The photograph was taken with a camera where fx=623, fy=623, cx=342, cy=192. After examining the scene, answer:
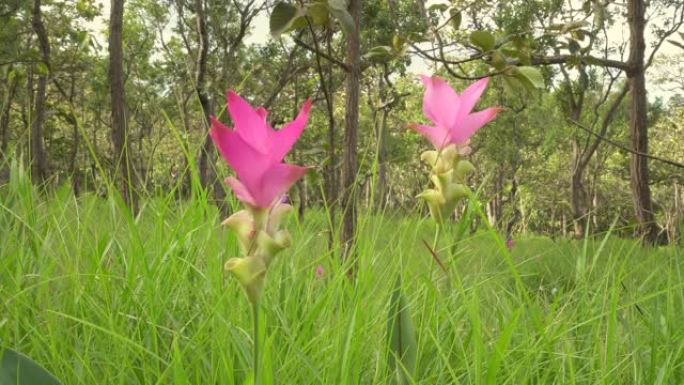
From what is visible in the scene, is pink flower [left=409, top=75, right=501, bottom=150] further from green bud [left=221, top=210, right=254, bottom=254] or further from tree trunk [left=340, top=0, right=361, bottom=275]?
tree trunk [left=340, top=0, right=361, bottom=275]

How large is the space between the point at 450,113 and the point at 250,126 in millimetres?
473

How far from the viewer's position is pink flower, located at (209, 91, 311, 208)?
51cm

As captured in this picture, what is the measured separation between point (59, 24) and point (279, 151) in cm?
1182

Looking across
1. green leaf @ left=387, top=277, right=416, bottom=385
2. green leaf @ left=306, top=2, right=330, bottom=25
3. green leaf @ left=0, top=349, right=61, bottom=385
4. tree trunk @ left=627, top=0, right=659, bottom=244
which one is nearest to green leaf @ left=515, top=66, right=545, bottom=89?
green leaf @ left=306, top=2, right=330, bottom=25

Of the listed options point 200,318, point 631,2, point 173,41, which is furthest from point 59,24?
point 200,318

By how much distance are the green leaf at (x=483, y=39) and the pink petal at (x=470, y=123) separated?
649 mm

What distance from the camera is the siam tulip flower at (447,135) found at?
36.1 inches

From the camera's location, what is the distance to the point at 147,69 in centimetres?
1415

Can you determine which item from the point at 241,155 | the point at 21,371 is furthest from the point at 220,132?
the point at 21,371

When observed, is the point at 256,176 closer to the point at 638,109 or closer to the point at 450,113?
the point at 450,113

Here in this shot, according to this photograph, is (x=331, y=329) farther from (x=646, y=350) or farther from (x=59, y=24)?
(x=59, y=24)

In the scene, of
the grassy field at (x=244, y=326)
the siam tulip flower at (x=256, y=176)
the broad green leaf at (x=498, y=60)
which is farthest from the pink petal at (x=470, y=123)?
the broad green leaf at (x=498, y=60)

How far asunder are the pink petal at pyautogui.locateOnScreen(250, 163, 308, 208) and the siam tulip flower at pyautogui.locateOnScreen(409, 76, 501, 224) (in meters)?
0.40

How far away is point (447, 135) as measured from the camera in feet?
3.10
